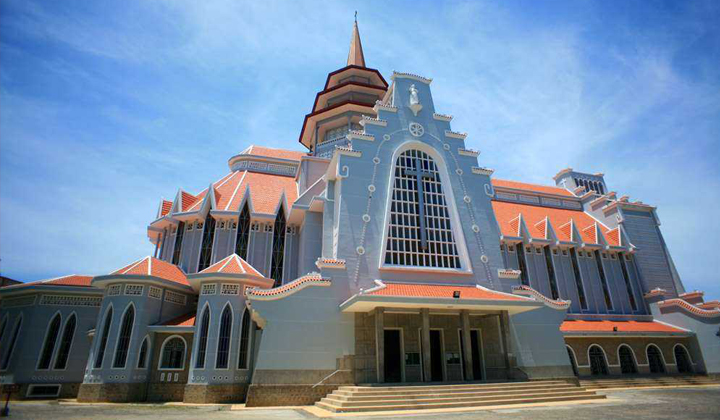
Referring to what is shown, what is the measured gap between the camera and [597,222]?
1302 inches

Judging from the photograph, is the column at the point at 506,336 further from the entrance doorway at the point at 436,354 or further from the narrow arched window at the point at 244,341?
the narrow arched window at the point at 244,341

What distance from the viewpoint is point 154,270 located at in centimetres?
2011

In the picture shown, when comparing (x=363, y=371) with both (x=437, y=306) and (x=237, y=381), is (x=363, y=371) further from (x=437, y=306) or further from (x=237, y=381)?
(x=237, y=381)

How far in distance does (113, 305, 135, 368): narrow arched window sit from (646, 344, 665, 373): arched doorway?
31.0m

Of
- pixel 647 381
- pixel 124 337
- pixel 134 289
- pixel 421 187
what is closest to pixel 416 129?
pixel 421 187

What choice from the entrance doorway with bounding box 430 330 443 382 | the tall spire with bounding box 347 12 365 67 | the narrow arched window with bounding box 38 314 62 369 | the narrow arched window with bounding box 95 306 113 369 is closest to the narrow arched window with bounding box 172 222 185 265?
the narrow arched window with bounding box 95 306 113 369

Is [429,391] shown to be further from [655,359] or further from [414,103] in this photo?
[655,359]

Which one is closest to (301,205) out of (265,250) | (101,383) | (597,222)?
(265,250)

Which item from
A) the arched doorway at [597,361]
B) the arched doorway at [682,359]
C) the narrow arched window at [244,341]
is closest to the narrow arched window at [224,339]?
the narrow arched window at [244,341]

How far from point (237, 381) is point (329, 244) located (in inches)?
300

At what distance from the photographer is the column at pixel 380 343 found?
55.4 feet

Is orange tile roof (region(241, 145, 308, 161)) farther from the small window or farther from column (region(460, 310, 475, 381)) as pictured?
column (region(460, 310, 475, 381))

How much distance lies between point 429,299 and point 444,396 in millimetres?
3834

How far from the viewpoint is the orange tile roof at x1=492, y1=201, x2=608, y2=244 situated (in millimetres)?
29547
